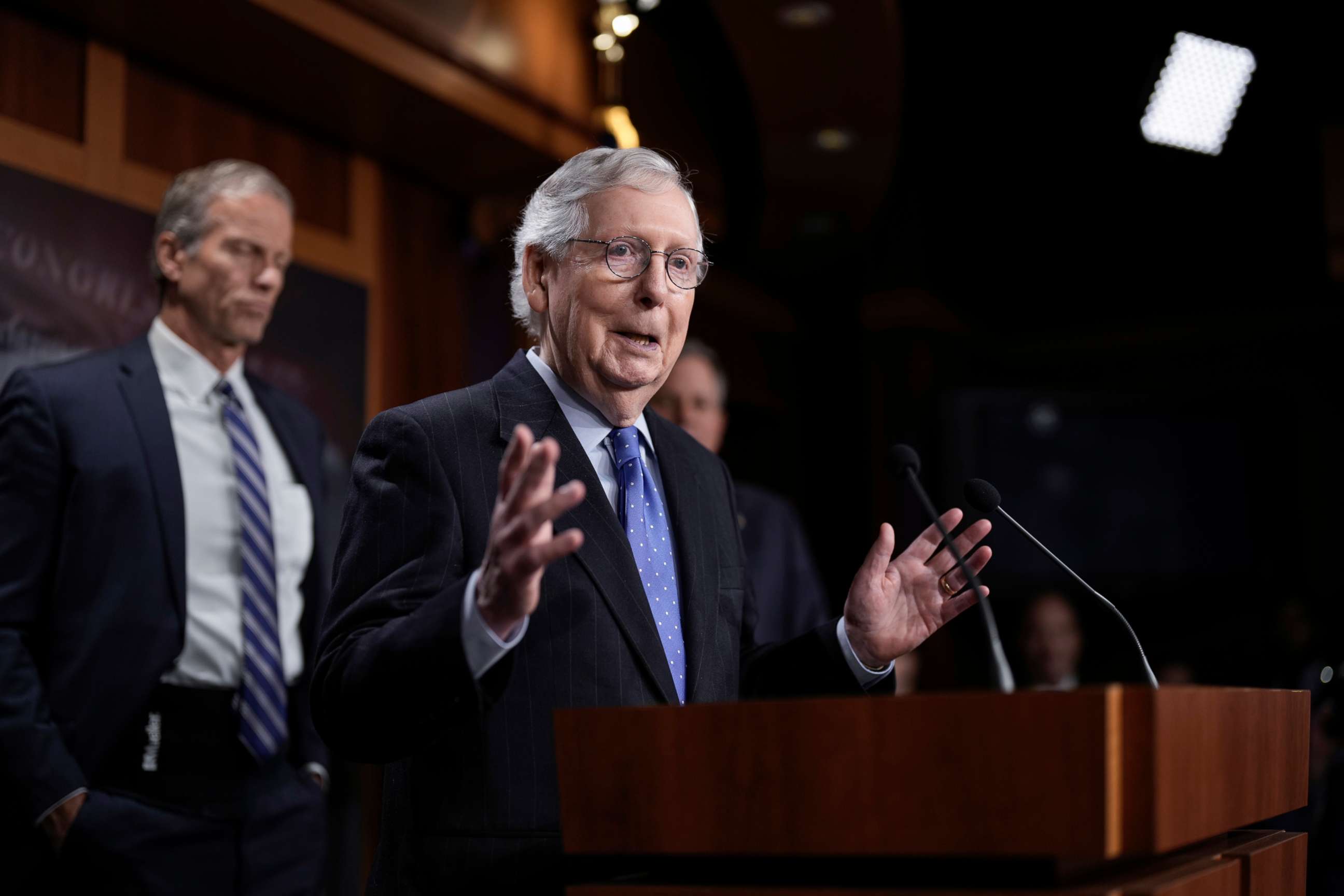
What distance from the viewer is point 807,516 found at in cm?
807

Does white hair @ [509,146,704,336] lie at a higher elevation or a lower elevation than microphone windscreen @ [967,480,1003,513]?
higher

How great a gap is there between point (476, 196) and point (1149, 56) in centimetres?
395

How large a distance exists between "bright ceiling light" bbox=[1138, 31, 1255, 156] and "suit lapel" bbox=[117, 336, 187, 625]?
566 centimetres

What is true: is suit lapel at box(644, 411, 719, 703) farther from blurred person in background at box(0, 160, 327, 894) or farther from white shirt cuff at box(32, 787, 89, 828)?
white shirt cuff at box(32, 787, 89, 828)

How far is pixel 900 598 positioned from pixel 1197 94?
5.96 m

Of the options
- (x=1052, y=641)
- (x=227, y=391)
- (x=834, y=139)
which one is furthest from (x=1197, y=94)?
(x=227, y=391)

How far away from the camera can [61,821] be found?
2.33 meters

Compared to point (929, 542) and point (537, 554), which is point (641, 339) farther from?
point (537, 554)

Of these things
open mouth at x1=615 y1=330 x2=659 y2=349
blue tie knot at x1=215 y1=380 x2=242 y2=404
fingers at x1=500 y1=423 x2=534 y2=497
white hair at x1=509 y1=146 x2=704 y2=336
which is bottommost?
fingers at x1=500 y1=423 x2=534 y2=497

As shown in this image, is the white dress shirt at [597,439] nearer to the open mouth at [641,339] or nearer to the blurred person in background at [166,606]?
the open mouth at [641,339]

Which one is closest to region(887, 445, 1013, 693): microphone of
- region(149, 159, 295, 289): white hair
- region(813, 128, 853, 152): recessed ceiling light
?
region(149, 159, 295, 289): white hair

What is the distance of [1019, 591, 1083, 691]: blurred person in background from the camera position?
20.0 feet

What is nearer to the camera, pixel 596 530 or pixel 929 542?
pixel 596 530

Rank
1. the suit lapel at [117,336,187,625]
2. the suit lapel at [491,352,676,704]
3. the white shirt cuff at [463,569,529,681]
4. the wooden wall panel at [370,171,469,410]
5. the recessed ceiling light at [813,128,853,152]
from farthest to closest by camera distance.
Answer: the recessed ceiling light at [813,128,853,152]
the wooden wall panel at [370,171,469,410]
the suit lapel at [117,336,187,625]
the suit lapel at [491,352,676,704]
the white shirt cuff at [463,569,529,681]
